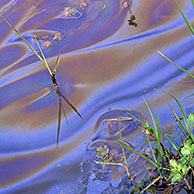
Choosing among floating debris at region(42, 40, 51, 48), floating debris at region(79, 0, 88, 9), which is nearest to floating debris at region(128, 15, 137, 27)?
floating debris at region(79, 0, 88, 9)

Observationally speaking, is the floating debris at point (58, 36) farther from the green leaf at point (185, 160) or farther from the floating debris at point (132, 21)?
the green leaf at point (185, 160)

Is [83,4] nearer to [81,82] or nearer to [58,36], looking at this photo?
[58,36]

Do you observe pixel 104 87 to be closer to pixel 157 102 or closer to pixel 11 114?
pixel 157 102

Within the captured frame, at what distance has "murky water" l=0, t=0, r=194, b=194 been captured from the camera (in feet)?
5.71

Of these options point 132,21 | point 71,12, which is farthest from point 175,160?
point 71,12

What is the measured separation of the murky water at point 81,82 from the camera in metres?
1.74

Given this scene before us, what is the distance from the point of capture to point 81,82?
210 centimetres

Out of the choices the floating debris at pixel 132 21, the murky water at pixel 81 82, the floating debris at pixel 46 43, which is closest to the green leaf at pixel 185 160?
the murky water at pixel 81 82

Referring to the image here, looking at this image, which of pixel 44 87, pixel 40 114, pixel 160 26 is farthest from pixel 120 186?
pixel 160 26

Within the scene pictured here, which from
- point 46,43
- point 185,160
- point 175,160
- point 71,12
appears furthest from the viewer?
point 71,12

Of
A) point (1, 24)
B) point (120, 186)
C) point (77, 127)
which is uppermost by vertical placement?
point (1, 24)

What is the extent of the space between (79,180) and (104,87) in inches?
26.9

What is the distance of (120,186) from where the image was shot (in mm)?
1595

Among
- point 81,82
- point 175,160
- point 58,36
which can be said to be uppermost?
point 58,36
